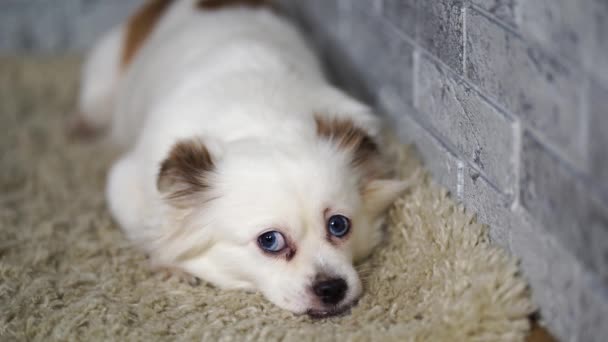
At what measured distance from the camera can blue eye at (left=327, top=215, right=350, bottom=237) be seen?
1937 millimetres

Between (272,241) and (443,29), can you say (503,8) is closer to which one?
(443,29)

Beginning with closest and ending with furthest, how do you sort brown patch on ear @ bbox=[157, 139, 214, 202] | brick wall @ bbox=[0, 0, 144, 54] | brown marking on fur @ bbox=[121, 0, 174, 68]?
brown patch on ear @ bbox=[157, 139, 214, 202] < brown marking on fur @ bbox=[121, 0, 174, 68] < brick wall @ bbox=[0, 0, 144, 54]

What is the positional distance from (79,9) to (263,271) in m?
2.34

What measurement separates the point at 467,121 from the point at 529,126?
0.32 m

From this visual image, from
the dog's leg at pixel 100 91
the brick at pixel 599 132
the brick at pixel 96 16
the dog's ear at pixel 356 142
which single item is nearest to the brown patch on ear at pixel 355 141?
the dog's ear at pixel 356 142

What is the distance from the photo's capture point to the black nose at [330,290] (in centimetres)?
184

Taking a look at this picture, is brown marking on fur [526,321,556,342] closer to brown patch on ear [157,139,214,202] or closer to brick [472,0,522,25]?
brick [472,0,522,25]

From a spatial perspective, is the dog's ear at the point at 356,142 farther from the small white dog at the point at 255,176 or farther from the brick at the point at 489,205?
the brick at the point at 489,205

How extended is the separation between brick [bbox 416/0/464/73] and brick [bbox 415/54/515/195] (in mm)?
40

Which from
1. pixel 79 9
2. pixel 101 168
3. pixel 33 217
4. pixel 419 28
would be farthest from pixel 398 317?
pixel 79 9

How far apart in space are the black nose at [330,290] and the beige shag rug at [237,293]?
5cm

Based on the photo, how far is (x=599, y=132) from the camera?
1.34 metres

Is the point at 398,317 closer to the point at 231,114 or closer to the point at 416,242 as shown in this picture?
the point at 416,242

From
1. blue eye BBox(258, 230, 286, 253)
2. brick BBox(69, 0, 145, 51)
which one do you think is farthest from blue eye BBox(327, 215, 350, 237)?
brick BBox(69, 0, 145, 51)
